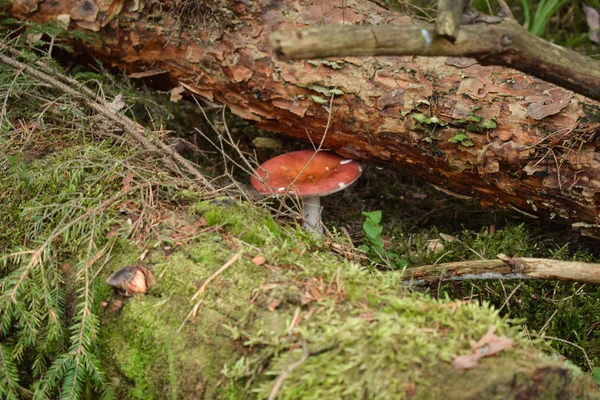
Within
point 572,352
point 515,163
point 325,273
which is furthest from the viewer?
point 515,163

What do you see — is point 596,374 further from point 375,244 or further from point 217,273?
point 217,273

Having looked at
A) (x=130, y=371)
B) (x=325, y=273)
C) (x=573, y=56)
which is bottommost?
(x=130, y=371)

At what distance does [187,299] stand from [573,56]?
1.72 m

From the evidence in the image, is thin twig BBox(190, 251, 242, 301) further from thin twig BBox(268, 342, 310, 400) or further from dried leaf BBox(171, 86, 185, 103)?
dried leaf BBox(171, 86, 185, 103)

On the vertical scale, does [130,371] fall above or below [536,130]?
below

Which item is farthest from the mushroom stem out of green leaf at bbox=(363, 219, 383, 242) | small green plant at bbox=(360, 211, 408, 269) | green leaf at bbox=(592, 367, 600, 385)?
green leaf at bbox=(592, 367, 600, 385)

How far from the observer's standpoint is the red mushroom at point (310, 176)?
11.8 feet

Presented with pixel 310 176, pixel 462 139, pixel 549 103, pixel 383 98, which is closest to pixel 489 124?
pixel 462 139

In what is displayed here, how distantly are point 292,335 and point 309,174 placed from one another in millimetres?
2243

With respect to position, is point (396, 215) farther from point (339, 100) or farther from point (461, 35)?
point (461, 35)

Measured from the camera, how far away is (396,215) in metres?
4.29

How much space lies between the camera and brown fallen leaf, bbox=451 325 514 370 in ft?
5.21

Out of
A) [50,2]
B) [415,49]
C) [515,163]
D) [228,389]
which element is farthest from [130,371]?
[50,2]

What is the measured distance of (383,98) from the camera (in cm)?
340
